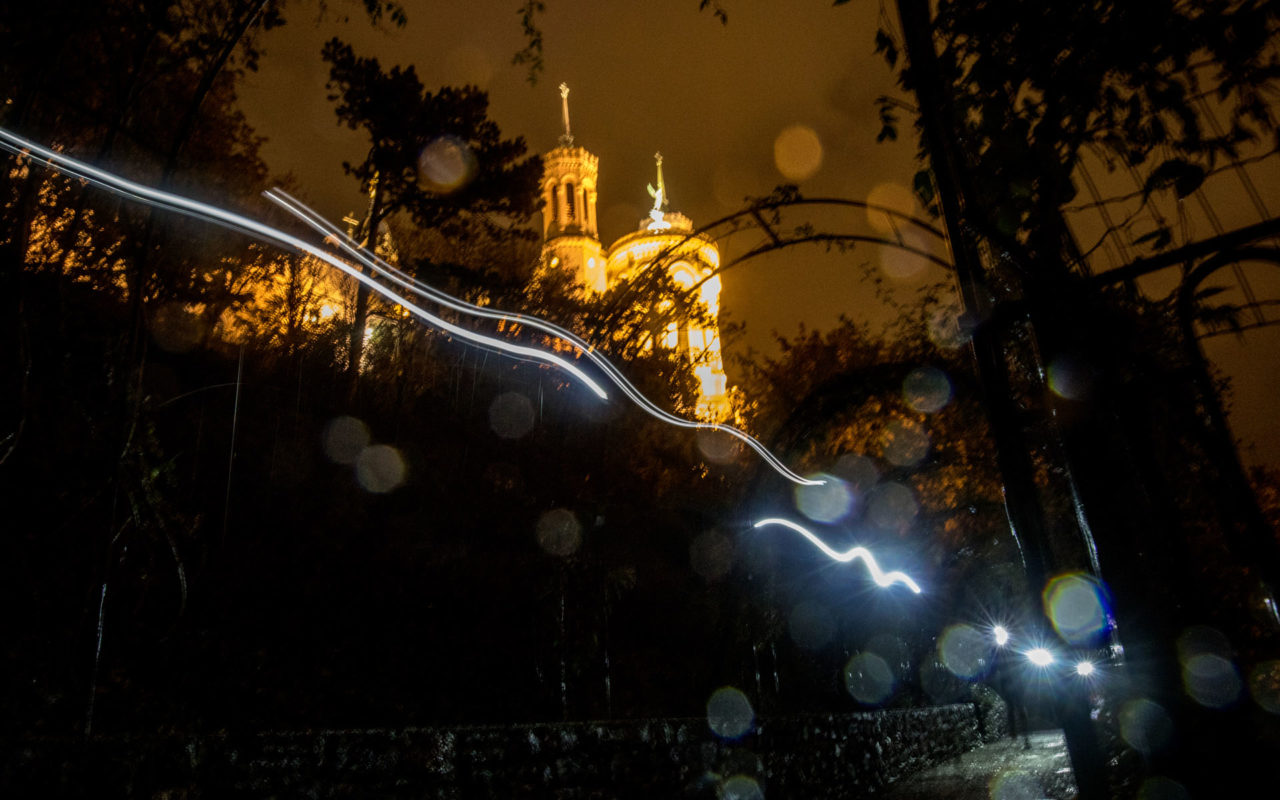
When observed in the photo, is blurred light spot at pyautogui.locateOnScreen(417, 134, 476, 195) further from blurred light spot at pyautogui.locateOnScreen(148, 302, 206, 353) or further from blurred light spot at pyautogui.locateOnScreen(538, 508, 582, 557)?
blurred light spot at pyautogui.locateOnScreen(538, 508, 582, 557)

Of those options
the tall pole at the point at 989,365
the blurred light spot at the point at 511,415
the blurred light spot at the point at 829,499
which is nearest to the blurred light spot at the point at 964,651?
the blurred light spot at the point at 829,499

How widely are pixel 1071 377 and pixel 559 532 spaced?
449 inches

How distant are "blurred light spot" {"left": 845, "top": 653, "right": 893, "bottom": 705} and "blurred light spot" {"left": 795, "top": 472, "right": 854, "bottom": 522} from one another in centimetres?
354

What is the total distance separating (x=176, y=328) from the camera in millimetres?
16359

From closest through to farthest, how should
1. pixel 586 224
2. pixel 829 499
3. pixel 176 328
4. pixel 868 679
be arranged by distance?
1. pixel 176 328
2. pixel 868 679
3. pixel 829 499
4. pixel 586 224

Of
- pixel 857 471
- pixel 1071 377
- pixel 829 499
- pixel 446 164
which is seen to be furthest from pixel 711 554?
pixel 1071 377

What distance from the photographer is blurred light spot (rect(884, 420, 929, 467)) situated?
903 inches

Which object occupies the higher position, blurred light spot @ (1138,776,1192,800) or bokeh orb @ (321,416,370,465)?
bokeh orb @ (321,416,370,465)

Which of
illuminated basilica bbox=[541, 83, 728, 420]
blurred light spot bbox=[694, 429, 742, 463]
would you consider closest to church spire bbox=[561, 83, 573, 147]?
illuminated basilica bbox=[541, 83, 728, 420]

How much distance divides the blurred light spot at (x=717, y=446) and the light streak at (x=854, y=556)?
9392mm

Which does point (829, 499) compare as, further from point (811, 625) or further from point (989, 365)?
point (989, 365)

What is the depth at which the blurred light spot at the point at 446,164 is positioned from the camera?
63.1 feet

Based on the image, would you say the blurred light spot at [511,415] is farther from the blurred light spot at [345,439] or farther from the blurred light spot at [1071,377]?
the blurred light spot at [1071,377]

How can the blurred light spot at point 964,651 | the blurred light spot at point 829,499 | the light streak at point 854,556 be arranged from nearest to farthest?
the light streak at point 854,556, the blurred light spot at point 829,499, the blurred light spot at point 964,651
